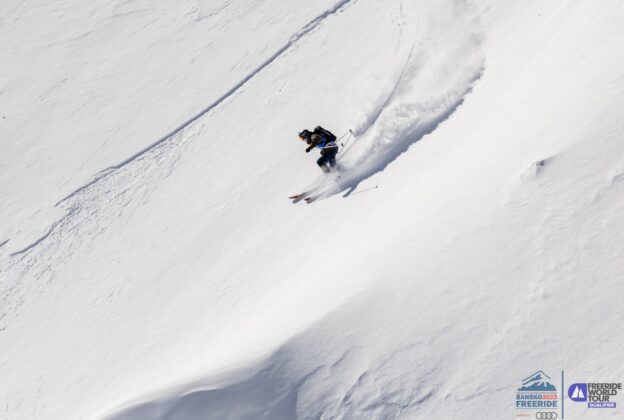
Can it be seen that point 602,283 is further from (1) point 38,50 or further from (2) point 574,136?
(1) point 38,50

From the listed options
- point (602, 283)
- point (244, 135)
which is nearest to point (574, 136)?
point (602, 283)

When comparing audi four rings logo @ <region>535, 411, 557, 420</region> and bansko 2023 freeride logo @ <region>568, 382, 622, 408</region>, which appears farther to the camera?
audi four rings logo @ <region>535, 411, 557, 420</region>

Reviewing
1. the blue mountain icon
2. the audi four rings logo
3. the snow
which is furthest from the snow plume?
the audi four rings logo

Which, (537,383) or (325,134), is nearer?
(537,383)

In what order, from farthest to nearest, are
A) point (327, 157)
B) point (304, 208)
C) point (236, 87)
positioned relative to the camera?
point (236, 87), point (304, 208), point (327, 157)

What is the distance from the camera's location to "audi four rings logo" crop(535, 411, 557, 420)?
6645 millimetres

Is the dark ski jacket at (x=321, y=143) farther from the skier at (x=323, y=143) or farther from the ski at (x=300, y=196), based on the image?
the ski at (x=300, y=196)

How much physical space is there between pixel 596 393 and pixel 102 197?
12.0m

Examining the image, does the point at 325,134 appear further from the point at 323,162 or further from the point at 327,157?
the point at 323,162

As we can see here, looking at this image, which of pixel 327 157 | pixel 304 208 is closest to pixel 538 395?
pixel 304 208

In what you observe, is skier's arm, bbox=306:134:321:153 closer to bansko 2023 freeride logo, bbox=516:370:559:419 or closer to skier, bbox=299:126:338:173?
skier, bbox=299:126:338:173

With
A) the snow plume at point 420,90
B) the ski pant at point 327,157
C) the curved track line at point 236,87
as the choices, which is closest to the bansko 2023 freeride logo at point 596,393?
the snow plume at point 420,90

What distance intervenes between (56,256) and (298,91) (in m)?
7.66

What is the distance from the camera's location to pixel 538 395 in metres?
6.65
